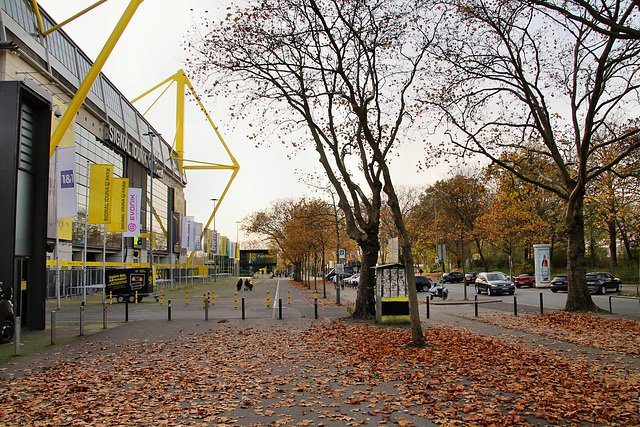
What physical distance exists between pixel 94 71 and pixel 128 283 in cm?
1320

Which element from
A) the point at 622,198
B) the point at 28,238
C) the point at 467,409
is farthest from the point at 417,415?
the point at 622,198

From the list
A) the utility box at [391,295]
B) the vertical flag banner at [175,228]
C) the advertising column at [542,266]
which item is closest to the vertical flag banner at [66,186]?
the utility box at [391,295]

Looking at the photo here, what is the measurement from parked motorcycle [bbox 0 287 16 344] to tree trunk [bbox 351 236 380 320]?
1055 cm

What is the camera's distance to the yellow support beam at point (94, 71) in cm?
2420

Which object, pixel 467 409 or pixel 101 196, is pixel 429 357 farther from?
pixel 101 196

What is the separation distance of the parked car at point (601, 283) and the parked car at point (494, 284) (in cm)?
480

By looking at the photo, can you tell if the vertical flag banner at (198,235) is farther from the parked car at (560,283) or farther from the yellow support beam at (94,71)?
the parked car at (560,283)

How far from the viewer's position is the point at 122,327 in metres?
17.0

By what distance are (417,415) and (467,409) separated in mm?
716

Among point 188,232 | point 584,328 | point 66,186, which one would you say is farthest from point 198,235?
point 584,328

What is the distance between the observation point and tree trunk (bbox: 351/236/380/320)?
671 inches

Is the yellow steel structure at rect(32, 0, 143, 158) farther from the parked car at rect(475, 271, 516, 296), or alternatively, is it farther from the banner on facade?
the banner on facade

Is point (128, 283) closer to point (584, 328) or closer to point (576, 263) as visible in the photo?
point (576, 263)

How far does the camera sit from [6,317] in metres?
12.6
